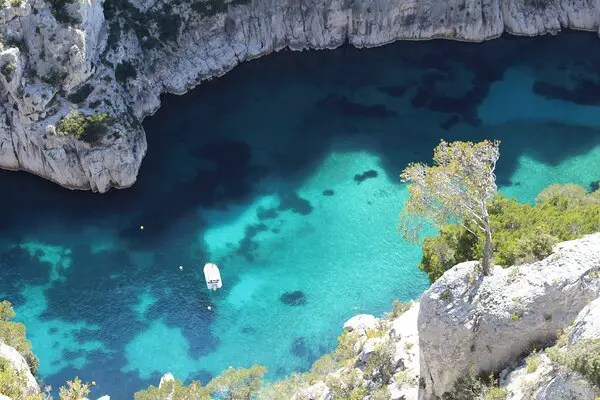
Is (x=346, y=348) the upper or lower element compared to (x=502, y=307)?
lower

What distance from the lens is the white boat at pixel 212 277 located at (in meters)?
51.2

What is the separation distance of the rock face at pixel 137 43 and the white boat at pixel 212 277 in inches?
498

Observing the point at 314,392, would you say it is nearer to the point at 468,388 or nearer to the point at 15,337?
the point at 468,388

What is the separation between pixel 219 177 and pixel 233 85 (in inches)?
556

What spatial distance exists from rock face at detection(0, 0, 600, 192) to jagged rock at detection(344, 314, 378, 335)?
81.4ft

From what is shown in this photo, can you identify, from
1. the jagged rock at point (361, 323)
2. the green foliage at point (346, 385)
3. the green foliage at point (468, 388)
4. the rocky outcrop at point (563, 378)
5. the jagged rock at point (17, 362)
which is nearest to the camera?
the rocky outcrop at point (563, 378)

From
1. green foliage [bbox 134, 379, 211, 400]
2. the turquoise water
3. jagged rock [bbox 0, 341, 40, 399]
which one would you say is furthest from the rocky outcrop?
the turquoise water

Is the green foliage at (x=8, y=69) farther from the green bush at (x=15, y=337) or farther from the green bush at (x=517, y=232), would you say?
the green bush at (x=517, y=232)

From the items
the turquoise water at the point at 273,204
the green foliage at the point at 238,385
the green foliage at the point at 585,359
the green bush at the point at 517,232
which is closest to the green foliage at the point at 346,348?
the green foliage at the point at 238,385

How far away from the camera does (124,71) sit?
206 feet

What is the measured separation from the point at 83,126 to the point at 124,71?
852 cm

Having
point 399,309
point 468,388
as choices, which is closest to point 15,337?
point 399,309

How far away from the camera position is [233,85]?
7125cm

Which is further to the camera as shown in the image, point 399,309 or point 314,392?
point 399,309
